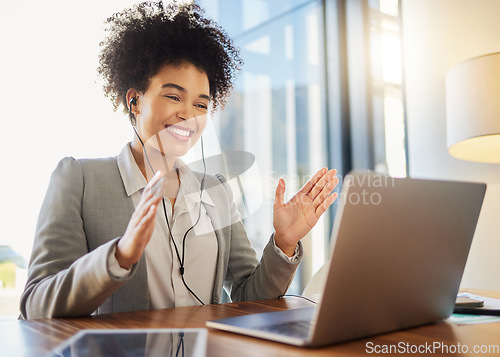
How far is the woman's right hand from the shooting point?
27.8 inches

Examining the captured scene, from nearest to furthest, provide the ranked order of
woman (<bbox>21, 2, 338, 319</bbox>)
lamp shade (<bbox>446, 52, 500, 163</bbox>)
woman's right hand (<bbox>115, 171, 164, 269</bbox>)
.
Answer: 1. woman's right hand (<bbox>115, 171, 164, 269</bbox>)
2. woman (<bbox>21, 2, 338, 319</bbox>)
3. lamp shade (<bbox>446, 52, 500, 163</bbox>)

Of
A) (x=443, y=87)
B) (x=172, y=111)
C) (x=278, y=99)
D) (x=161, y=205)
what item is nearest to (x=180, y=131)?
(x=172, y=111)

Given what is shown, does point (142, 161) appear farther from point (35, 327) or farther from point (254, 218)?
point (254, 218)

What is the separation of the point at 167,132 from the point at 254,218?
→ 3.87ft

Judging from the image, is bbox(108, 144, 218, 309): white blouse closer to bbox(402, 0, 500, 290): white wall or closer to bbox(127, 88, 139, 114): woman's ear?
bbox(127, 88, 139, 114): woman's ear

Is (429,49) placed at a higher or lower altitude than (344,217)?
higher

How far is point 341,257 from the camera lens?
516 mm

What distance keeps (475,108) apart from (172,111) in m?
1.19

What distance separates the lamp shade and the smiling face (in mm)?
1075

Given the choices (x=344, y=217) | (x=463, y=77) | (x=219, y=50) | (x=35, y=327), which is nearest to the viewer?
(x=344, y=217)

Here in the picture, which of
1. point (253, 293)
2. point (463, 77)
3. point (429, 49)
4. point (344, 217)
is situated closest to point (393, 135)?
point (429, 49)

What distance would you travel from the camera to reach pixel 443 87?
94.6 inches

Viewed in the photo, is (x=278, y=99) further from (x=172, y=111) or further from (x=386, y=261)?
(x=386, y=261)

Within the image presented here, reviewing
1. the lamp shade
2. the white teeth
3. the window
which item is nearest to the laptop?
the white teeth
